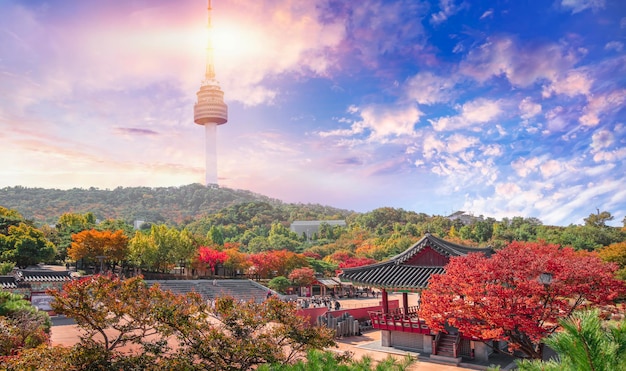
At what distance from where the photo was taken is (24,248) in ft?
132

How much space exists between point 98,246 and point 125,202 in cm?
13437

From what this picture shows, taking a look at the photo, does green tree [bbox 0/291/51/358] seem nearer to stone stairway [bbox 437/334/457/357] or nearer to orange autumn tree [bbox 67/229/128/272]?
stone stairway [bbox 437/334/457/357]

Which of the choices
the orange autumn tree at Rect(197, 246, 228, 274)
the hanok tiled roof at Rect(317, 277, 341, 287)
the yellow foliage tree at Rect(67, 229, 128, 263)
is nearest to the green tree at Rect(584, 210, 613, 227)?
the hanok tiled roof at Rect(317, 277, 341, 287)

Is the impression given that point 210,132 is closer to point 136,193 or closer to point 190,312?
point 136,193

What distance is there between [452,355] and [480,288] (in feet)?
17.2

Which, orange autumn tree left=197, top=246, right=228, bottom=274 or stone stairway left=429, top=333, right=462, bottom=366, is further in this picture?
orange autumn tree left=197, top=246, right=228, bottom=274

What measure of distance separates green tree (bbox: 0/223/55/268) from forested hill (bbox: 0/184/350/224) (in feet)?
296

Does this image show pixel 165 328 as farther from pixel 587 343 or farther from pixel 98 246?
pixel 98 246

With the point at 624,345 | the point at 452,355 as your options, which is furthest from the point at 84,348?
the point at 452,355

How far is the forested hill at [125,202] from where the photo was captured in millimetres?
143750

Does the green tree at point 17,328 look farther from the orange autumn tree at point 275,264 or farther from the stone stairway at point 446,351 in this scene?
the orange autumn tree at point 275,264

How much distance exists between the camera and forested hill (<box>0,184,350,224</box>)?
14375 centimetres

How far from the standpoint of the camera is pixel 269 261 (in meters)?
48.3

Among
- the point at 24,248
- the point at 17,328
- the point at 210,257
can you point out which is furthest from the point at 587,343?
the point at 210,257
